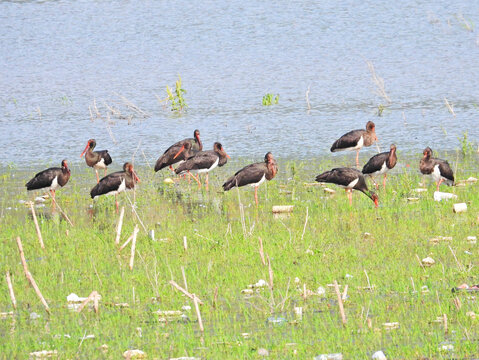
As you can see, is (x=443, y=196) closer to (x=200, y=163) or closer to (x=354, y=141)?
(x=354, y=141)

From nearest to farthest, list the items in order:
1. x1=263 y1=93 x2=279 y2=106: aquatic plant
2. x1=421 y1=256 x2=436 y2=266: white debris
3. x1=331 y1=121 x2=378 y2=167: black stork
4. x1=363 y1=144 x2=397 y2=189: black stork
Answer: x1=421 y1=256 x2=436 y2=266: white debris → x1=363 y1=144 x2=397 y2=189: black stork → x1=331 y1=121 x2=378 y2=167: black stork → x1=263 y1=93 x2=279 y2=106: aquatic plant

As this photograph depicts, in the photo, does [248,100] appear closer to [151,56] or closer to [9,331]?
[151,56]

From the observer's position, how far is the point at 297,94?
2916 centimetres

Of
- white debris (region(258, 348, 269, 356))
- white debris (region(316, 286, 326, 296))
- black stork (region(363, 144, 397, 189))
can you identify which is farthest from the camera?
black stork (region(363, 144, 397, 189))

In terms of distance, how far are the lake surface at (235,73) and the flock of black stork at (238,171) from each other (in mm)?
1443

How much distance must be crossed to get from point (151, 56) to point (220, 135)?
574 inches

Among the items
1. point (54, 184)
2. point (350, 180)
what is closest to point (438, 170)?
point (350, 180)

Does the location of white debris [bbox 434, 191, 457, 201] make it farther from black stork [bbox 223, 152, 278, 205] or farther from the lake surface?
the lake surface

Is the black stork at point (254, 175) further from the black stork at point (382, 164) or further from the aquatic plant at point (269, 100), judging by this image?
the aquatic plant at point (269, 100)

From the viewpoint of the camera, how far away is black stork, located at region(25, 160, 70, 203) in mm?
17406


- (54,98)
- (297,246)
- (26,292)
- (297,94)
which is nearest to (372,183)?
(297,246)

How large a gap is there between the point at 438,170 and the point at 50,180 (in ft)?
23.3

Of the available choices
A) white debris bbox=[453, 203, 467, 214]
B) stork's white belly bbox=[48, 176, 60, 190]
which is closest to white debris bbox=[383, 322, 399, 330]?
white debris bbox=[453, 203, 467, 214]

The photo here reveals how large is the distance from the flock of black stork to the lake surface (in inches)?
56.8
